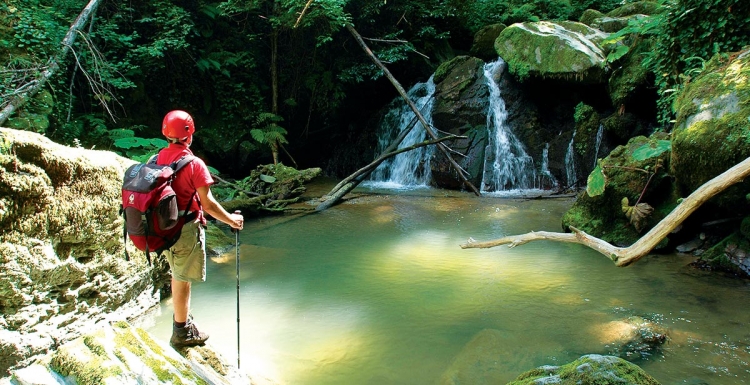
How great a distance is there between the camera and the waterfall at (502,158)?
36.2 ft

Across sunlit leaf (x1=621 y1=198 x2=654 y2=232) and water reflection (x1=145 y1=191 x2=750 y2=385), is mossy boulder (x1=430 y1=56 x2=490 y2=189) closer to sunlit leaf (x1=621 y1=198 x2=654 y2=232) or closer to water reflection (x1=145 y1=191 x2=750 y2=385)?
water reflection (x1=145 y1=191 x2=750 y2=385)

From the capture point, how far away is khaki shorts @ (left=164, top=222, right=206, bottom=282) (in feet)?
9.67

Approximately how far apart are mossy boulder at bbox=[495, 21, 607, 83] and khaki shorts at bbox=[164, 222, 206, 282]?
32.1 ft

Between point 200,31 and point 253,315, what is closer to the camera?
point 253,315

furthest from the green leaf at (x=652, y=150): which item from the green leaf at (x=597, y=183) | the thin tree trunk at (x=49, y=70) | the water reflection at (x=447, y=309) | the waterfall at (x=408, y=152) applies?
the thin tree trunk at (x=49, y=70)

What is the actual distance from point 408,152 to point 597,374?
10407mm

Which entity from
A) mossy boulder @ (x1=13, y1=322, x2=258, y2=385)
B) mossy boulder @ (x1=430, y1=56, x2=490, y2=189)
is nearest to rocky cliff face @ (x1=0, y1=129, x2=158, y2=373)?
mossy boulder @ (x1=13, y1=322, x2=258, y2=385)

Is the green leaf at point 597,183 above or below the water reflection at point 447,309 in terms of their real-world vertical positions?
above

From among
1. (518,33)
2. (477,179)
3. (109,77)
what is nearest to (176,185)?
(109,77)

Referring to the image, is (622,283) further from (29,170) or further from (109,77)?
(109,77)

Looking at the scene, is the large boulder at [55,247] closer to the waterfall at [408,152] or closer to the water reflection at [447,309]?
the water reflection at [447,309]

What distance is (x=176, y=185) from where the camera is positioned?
109 inches

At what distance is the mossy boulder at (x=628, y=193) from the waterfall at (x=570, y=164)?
404cm

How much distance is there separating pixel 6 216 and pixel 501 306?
4.31 m
